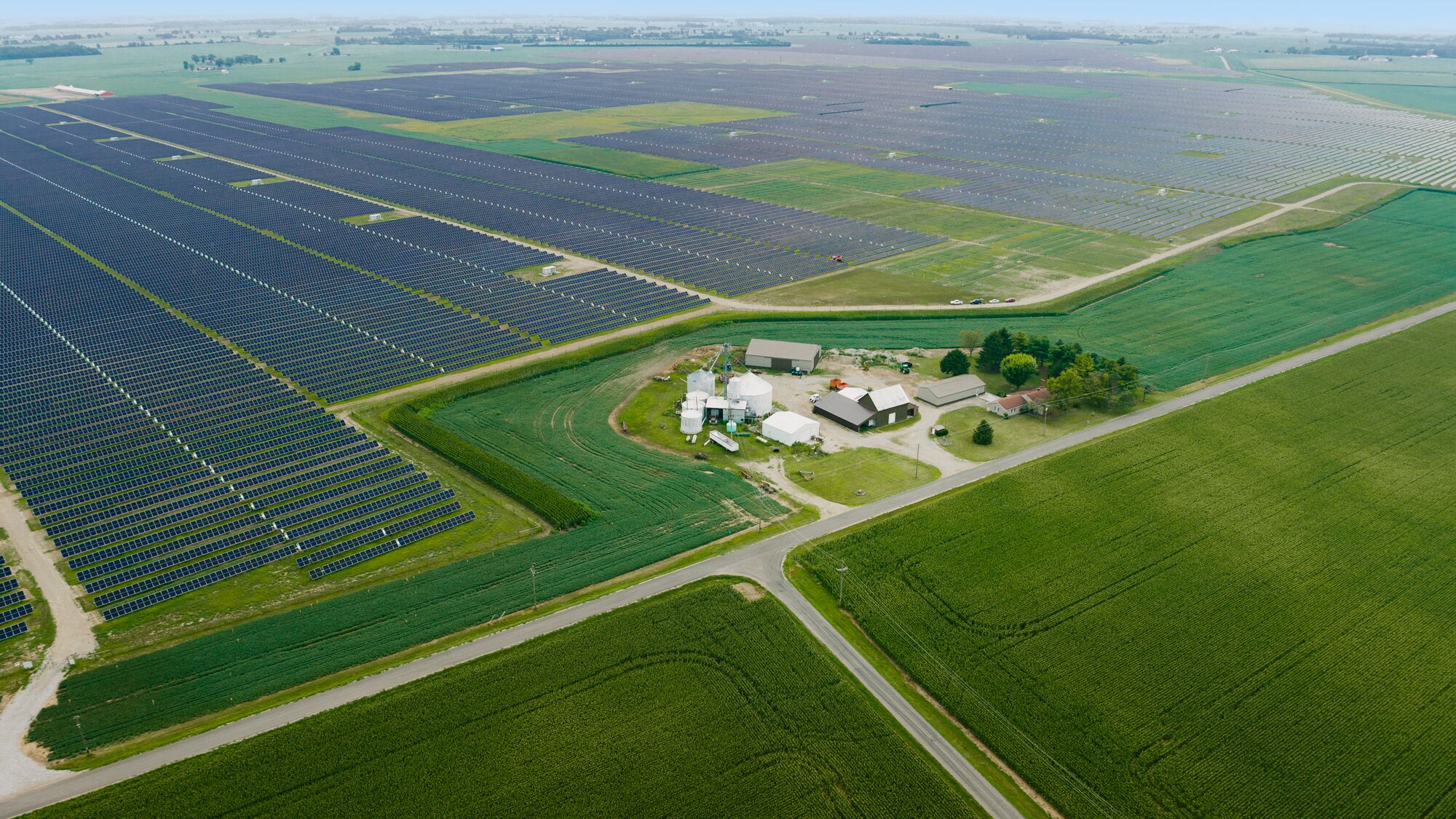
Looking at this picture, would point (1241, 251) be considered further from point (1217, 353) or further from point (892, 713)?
point (892, 713)

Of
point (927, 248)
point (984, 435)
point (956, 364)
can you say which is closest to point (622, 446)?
point (984, 435)

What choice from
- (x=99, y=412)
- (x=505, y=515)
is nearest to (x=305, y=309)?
(x=99, y=412)

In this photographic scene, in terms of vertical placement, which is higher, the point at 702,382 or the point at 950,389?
the point at 702,382

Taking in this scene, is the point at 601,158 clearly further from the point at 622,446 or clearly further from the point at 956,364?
the point at 622,446

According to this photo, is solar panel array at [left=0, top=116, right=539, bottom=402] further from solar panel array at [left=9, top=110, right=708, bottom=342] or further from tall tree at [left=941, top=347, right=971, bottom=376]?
tall tree at [left=941, top=347, right=971, bottom=376]

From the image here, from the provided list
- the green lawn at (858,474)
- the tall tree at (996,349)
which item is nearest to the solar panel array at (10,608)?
the green lawn at (858,474)

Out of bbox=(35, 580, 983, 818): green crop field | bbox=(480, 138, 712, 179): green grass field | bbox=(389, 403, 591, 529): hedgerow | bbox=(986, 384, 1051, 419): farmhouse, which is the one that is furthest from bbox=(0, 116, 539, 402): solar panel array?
bbox=(480, 138, 712, 179): green grass field
